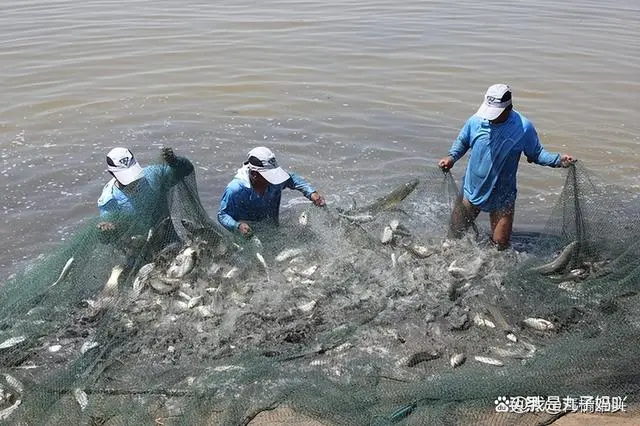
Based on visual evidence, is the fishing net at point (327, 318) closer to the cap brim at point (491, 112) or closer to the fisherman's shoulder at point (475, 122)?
the fisherman's shoulder at point (475, 122)

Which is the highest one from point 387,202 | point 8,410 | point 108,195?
point 108,195

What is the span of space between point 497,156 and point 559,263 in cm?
131

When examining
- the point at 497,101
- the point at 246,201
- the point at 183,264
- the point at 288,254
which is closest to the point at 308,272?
the point at 288,254

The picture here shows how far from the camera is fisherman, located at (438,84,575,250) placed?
662cm

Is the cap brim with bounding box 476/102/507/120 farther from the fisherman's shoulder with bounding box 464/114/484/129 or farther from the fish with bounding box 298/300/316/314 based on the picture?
the fish with bounding box 298/300/316/314

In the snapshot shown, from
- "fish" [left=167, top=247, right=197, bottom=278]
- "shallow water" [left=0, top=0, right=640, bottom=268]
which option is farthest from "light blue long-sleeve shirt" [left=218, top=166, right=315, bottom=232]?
"shallow water" [left=0, top=0, right=640, bottom=268]

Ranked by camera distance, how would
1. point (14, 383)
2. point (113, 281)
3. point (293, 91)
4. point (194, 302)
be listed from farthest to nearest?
point (293, 91), point (194, 302), point (113, 281), point (14, 383)

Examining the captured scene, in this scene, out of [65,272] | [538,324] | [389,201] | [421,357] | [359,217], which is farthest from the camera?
[389,201]

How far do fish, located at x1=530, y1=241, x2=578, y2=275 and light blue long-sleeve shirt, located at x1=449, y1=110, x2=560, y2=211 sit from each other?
861 millimetres

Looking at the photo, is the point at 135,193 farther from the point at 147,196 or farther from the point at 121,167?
the point at 121,167

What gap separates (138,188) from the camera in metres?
6.36

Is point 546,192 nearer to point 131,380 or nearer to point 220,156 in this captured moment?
point 220,156

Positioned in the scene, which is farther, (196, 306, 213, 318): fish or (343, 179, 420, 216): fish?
(343, 179, 420, 216): fish

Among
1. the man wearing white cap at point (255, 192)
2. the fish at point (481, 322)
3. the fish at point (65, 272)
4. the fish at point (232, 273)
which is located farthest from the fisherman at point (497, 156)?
the fish at point (65, 272)
